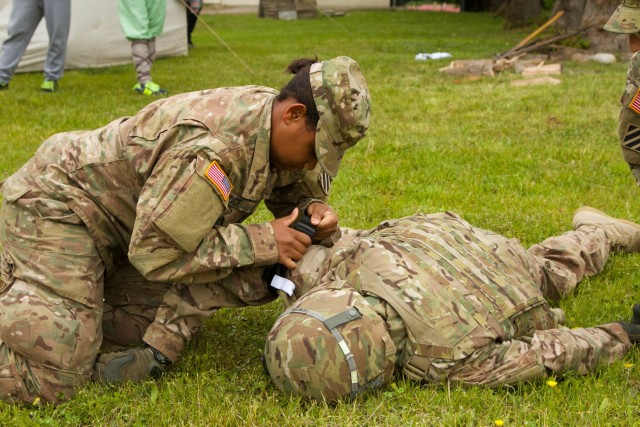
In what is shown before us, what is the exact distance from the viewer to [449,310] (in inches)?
126

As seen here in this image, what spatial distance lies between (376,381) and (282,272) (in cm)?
65

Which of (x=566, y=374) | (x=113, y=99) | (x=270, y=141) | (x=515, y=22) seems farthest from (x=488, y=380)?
(x=515, y=22)

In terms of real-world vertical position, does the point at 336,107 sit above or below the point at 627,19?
below

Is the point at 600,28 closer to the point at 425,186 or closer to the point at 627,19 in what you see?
the point at 425,186

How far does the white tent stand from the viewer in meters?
12.1

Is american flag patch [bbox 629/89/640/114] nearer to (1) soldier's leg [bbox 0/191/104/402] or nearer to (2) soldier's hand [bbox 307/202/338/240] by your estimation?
(2) soldier's hand [bbox 307/202/338/240]

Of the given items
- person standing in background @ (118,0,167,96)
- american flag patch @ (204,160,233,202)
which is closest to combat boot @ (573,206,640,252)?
american flag patch @ (204,160,233,202)

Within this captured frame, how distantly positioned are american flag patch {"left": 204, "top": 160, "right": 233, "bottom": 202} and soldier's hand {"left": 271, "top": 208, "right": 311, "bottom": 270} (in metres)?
0.28

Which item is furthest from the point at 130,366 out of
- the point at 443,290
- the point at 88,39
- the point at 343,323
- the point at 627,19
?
the point at 88,39

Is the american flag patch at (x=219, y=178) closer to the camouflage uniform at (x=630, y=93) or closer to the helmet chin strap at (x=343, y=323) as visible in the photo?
the helmet chin strap at (x=343, y=323)

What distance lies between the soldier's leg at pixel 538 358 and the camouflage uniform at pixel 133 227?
2.85ft

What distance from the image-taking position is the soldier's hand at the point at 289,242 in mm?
3311

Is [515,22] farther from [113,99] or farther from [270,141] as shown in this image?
[270,141]

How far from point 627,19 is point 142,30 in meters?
7.38
